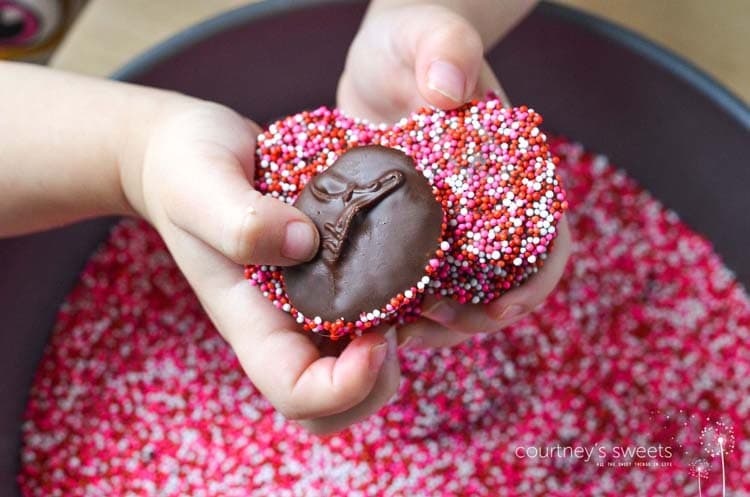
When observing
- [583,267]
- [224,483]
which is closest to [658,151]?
[583,267]

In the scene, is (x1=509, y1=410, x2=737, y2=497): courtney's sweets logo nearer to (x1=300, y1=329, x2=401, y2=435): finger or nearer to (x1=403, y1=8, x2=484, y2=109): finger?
(x1=300, y1=329, x2=401, y2=435): finger

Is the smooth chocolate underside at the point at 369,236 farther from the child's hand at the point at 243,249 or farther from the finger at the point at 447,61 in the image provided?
the finger at the point at 447,61

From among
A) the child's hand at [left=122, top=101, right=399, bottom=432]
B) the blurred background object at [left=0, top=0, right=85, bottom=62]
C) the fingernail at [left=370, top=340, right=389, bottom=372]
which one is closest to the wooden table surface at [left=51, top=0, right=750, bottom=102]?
the blurred background object at [left=0, top=0, right=85, bottom=62]

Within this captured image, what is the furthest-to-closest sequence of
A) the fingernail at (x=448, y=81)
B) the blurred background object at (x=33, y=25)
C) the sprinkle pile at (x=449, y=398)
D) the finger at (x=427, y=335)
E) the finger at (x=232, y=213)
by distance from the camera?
the blurred background object at (x=33, y=25), the sprinkle pile at (x=449, y=398), the finger at (x=427, y=335), the fingernail at (x=448, y=81), the finger at (x=232, y=213)

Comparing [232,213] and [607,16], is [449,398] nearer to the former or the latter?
[232,213]

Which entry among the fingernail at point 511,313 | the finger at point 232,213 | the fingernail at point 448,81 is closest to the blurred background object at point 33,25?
the finger at point 232,213

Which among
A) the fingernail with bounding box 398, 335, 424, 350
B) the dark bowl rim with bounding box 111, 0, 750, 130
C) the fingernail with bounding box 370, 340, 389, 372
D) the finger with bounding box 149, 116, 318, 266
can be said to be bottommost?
the fingernail with bounding box 398, 335, 424, 350

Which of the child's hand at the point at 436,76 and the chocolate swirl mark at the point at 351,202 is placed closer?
the chocolate swirl mark at the point at 351,202
